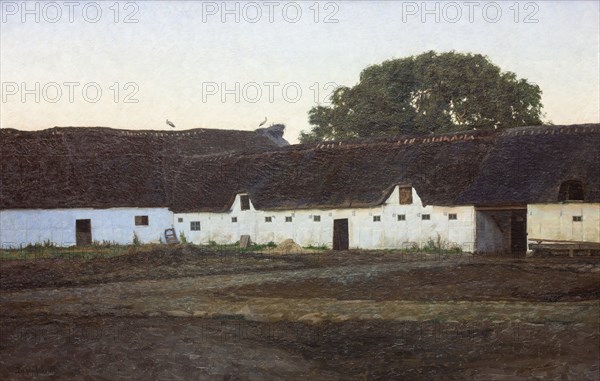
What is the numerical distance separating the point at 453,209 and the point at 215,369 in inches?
917

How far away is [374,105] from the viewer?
4988 centimetres

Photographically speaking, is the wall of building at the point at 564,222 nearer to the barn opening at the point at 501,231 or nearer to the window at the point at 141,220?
the barn opening at the point at 501,231

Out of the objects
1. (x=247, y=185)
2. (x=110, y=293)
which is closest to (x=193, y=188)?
(x=247, y=185)

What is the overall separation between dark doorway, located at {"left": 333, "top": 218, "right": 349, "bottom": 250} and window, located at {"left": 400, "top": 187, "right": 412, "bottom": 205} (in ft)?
9.73

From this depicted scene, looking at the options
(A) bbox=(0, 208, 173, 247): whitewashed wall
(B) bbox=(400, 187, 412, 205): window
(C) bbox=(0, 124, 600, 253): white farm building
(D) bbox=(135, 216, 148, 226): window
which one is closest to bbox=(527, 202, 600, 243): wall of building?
(C) bbox=(0, 124, 600, 253): white farm building

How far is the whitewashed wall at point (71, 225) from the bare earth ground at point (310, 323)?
14449 mm

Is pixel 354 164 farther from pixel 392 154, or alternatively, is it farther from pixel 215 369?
pixel 215 369

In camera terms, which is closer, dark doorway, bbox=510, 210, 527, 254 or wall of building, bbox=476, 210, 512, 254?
wall of building, bbox=476, 210, 512, 254

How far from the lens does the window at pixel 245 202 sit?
39.3 meters

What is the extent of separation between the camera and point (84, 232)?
133 feet

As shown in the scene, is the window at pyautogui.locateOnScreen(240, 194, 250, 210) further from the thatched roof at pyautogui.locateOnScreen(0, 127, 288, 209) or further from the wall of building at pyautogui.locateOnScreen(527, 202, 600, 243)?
the wall of building at pyautogui.locateOnScreen(527, 202, 600, 243)

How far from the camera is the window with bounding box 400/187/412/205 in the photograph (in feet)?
113

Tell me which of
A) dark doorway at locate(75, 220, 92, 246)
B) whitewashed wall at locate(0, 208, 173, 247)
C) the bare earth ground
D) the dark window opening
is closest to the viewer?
the bare earth ground

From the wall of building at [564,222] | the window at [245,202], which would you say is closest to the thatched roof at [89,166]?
the window at [245,202]
